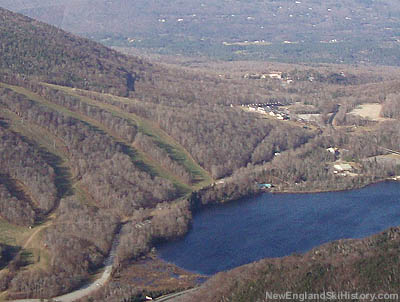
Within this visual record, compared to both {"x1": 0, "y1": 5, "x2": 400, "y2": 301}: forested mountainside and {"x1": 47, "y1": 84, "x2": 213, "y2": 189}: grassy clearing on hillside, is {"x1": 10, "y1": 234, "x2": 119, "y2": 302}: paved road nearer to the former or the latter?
{"x1": 0, "y1": 5, "x2": 400, "y2": 301}: forested mountainside

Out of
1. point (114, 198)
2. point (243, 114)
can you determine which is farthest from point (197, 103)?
point (114, 198)

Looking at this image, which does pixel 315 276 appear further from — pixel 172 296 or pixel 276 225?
pixel 276 225

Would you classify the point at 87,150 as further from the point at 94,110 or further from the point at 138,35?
the point at 138,35

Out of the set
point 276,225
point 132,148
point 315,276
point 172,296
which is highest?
point 315,276

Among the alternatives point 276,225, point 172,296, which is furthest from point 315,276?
point 276,225

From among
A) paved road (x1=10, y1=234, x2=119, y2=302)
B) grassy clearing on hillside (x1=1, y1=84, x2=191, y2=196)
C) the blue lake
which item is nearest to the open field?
the blue lake

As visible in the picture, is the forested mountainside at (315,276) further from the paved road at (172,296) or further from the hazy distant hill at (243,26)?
the hazy distant hill at (243,26)
